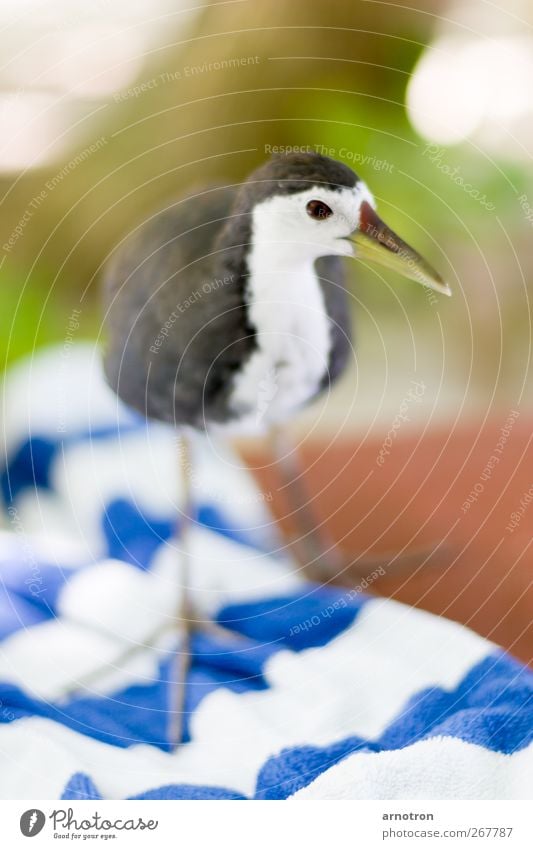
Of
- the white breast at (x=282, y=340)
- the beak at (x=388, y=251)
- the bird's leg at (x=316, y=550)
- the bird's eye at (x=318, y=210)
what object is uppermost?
the bird's eye at (x=318, y=210)

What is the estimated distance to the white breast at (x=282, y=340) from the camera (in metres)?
0.41

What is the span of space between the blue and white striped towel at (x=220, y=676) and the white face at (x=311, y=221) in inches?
7.8

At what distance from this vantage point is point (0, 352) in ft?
1.70

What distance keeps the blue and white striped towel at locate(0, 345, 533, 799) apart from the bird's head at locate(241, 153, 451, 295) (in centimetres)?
20

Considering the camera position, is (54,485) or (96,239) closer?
(96,239)

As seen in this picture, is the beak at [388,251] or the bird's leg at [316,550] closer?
the beak at [388,251]

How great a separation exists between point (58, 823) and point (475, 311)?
0.36 meters

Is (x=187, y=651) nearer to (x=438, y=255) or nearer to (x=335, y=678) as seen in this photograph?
(x=335, y=678)

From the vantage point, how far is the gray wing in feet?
1.39

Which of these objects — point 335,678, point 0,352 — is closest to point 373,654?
point 335,678

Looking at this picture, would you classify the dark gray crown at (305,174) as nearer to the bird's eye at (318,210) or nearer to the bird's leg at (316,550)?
the bird's eye at (318,210)

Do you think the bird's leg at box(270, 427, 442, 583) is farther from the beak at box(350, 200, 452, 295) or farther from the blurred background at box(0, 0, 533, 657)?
the beak at box(350, 200, 452, 295)

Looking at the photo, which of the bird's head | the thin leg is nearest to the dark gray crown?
the bird's head

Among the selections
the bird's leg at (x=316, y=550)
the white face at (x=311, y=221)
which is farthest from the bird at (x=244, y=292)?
the bird's leg at (x=316, y=550)
